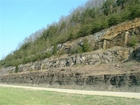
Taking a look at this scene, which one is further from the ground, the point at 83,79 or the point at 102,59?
the point at 102,59

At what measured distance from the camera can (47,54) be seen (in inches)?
2717

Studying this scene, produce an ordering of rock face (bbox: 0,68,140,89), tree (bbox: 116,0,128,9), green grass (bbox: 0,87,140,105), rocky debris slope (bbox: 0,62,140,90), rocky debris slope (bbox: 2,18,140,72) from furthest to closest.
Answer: tree (bbox: 116,0,128,9)
rocky debris slope (bbox: 2,18,140,72)
rocky debris slope (bbox: 0,62,140,90)
rock face (bbox: 0,68,140,89)
green grass (bbox: 0,87,140,105)

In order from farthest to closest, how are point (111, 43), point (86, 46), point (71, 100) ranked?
Answer: 1. point (86, 46)
2. point (111, 43)
3. point (71, 100)

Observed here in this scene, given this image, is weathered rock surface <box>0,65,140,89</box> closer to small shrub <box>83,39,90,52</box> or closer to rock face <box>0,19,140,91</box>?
rock face <box>0,19,140,91</box>

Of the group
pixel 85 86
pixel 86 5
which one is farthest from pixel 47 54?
pixel 85 86

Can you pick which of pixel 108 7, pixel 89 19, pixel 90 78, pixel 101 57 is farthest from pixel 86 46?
pixel 108 7

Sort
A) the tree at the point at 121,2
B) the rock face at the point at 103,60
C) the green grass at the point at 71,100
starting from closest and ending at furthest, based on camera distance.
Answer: the green grass at the point at 71,100, the rock face at the point at 103,60, the tree at the point at 121,2

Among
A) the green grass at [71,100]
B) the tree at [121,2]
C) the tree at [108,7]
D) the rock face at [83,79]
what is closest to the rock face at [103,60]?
the rock face at [83,79]

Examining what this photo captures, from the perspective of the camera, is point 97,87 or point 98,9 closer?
point 97,87

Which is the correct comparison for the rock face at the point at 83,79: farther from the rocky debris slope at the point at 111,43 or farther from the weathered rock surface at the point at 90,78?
the rocky debris slope at the point at 111,43

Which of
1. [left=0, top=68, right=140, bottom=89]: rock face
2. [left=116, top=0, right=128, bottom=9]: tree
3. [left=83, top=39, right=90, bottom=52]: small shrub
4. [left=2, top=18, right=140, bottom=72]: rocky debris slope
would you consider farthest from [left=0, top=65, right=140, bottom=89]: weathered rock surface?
[left=116, top=0, right=128, bottom=9]: tree

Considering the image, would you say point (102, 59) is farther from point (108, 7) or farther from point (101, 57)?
point (108, 7)

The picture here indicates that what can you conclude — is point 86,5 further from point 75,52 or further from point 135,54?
point 135,54

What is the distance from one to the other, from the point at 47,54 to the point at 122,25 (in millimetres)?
30055
